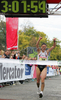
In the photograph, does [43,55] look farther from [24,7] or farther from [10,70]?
[10,70]

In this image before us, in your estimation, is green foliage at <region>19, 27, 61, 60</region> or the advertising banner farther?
green foliage at <region>19, 27, 61, 60</region>

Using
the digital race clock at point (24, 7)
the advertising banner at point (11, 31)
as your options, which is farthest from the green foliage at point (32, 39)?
the digital race clock at point (24, 7)

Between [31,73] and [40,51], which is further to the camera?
[31,73]

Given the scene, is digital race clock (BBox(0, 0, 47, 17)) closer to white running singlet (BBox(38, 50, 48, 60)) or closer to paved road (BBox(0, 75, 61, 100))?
white running singlet (BBox(38, 50, 48, 60))

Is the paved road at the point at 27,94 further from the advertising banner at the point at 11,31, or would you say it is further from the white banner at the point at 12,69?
the advertising banner at the point at 11,31

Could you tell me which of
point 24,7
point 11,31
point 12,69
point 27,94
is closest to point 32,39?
point 11,31

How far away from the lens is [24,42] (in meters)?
60.7

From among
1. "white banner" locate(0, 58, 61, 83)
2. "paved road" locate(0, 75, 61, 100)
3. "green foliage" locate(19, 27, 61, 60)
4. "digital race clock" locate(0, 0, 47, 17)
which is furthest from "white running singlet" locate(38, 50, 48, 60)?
"green foliage" locate(19, 27, 61, 60)

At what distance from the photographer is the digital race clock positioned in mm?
8516

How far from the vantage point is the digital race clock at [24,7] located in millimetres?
8516

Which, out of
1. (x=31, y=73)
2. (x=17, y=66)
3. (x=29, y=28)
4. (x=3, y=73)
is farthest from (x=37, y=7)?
(x=29, y=28)

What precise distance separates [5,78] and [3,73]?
0.38m

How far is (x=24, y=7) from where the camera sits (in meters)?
8.63

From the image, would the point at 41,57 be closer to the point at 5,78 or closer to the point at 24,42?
the point at 5,78
